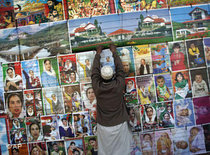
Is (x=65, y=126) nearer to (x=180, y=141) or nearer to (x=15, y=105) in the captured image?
(x=15, y=105)

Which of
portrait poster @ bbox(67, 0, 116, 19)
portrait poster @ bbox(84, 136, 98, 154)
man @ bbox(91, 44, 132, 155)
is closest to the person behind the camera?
man @ bbox(91, 44, 132, 155)

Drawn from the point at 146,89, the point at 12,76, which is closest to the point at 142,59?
the point at 146,89

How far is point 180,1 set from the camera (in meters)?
2.79

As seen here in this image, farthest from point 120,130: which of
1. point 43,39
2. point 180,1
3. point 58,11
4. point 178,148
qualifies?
point 180,1

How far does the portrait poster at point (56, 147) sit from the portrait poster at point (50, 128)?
92 millimetres

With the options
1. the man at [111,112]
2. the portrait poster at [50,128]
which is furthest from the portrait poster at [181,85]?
the portrait poster at [50,128]

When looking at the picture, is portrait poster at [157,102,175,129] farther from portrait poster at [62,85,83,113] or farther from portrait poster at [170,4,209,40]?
portrait poster at [62,85,83,113]

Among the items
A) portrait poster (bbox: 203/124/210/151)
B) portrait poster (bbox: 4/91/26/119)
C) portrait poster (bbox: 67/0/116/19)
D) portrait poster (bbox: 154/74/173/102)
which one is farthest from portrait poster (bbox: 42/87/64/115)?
portrait poster (bbox: 203/124/210/151)

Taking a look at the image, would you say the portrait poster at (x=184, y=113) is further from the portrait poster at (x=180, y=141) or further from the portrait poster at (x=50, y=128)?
the portrait poster at (x=50, y=128)

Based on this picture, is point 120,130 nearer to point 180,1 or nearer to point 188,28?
point 188,28

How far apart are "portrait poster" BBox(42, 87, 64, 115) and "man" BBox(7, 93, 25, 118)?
0.45 m

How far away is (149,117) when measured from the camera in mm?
2844

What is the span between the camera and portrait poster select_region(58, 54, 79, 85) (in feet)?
9.20

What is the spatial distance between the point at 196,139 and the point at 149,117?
96cm
